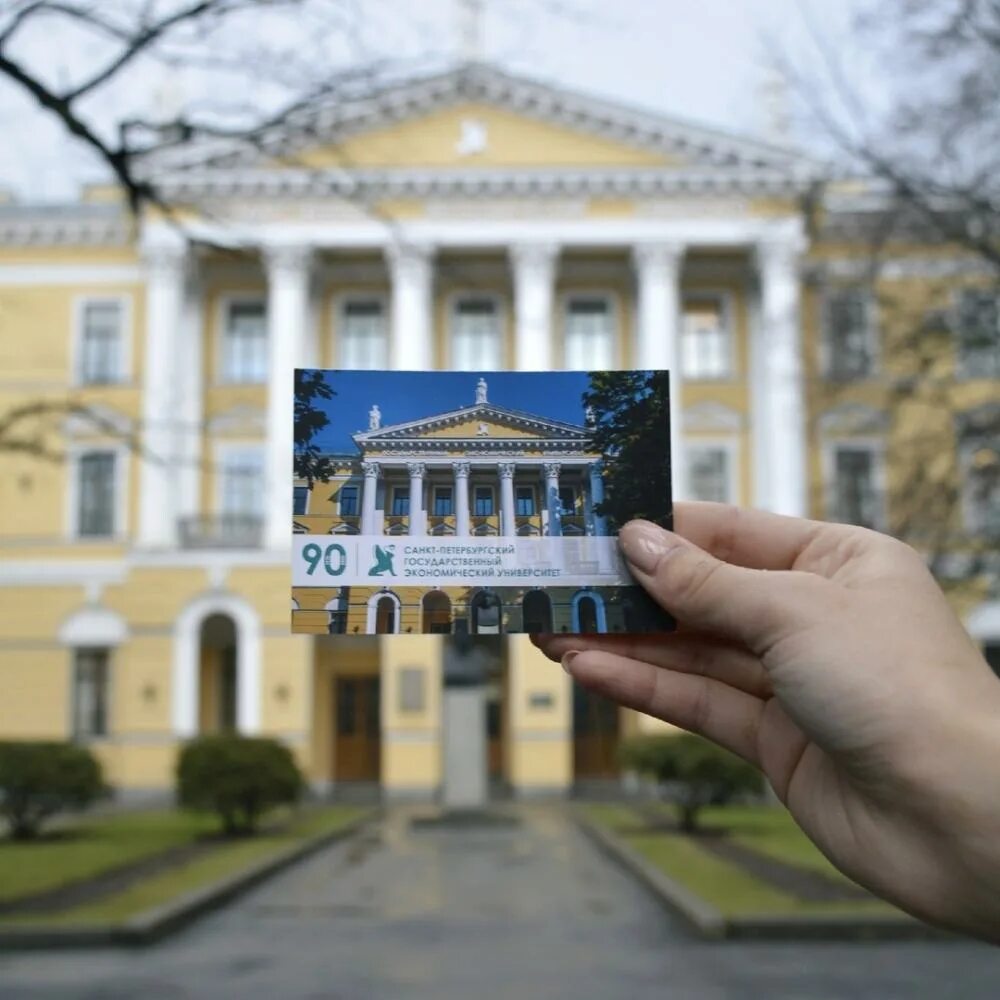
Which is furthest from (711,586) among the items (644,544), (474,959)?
(474,959)

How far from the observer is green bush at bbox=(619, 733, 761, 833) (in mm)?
22344

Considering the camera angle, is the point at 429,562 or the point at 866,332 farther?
the point at 866,332

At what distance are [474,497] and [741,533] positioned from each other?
0.65m

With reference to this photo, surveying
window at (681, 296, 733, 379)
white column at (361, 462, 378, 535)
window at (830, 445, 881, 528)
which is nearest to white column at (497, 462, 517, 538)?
white column at (361, 462, 378, 535)

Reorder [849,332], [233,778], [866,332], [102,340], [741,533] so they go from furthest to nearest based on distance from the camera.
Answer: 1. [102,340]
2. [866,332]
3. [849,332]
4. [233,778]
5. [741,533]

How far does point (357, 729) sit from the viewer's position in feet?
123

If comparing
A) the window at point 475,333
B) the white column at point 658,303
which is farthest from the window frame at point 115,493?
the white column at point 658,303

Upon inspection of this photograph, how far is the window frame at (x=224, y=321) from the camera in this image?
38.2 meters

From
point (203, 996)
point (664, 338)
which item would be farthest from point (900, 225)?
point (664, 338)

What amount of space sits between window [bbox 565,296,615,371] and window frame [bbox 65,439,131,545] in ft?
40.4

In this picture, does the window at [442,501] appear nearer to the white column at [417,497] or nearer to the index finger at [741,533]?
the white column at [417,497]

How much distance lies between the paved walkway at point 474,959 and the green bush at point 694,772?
6232 millimetres

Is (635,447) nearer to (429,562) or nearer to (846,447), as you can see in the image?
(429,562)

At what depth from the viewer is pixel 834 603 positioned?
7.70ft
